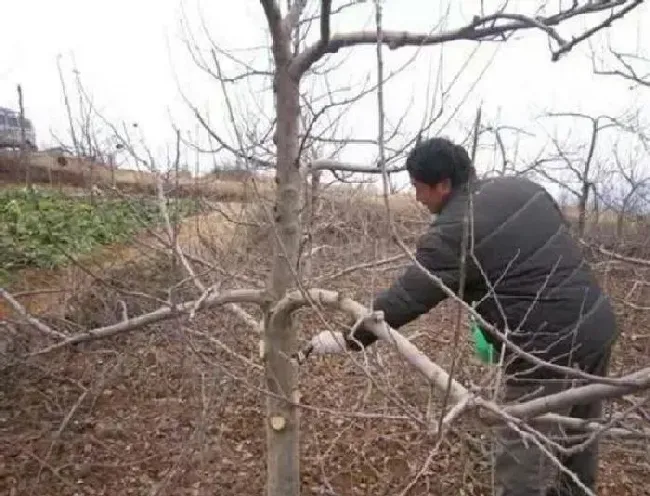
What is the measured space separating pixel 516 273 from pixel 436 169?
50 cm

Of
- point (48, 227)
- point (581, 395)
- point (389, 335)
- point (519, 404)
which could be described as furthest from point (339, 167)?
point (48, 227)

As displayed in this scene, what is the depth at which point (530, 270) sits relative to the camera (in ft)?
8.78

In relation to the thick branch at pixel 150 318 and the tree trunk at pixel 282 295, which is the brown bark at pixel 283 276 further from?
the thick branch at pixel 150 318

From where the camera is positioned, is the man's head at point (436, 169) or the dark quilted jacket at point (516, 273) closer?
the dark quilted jacket at point (516, 273)

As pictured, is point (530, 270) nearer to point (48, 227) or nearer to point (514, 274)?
point (514, 274)

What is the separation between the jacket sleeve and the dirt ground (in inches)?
46.6

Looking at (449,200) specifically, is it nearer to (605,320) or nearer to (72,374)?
(605,320)

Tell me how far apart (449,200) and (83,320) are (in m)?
3.65

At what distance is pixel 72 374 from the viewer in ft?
19.9

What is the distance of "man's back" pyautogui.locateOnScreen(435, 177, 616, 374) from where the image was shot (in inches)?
104

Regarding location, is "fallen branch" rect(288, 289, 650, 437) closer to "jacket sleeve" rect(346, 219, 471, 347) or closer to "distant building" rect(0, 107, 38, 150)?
"jacket sleeve" rect(346, 219, 471, 347)

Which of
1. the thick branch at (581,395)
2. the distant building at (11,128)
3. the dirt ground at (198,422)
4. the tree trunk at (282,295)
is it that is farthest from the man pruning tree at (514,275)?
the distant building at (11,128)

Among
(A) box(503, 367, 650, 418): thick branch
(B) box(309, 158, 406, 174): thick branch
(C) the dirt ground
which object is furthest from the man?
(C) the dirt ground

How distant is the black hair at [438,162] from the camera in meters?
2.66
